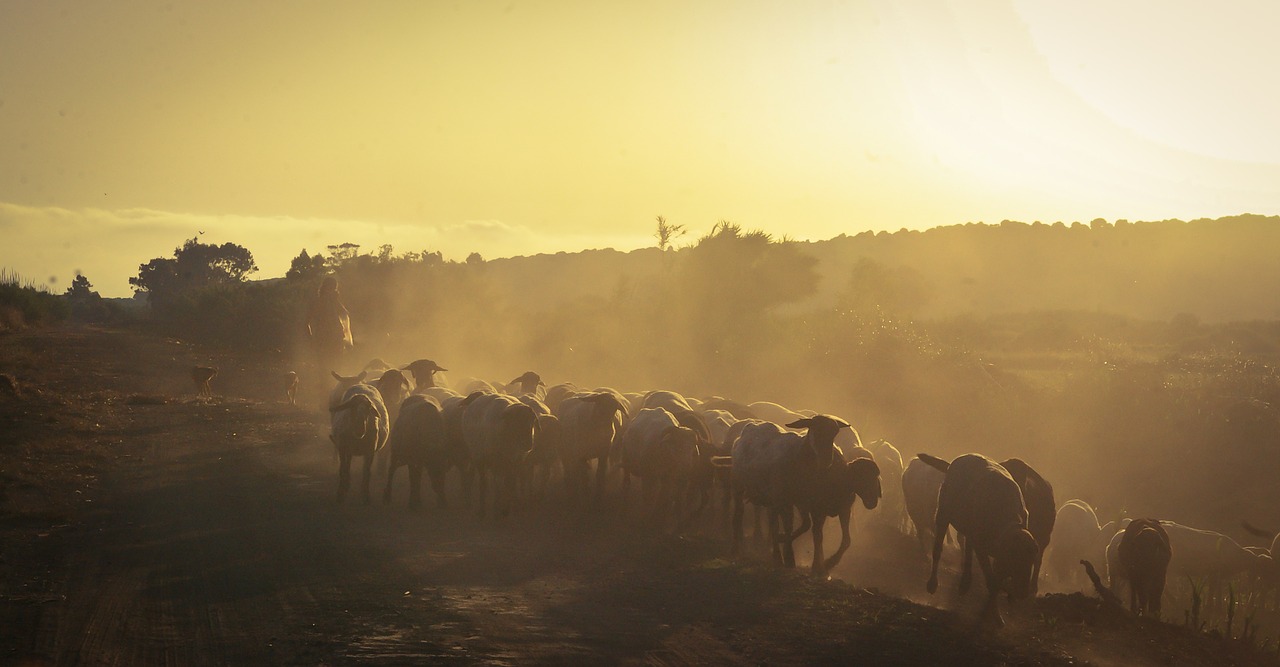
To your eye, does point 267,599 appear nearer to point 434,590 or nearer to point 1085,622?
point 434,590

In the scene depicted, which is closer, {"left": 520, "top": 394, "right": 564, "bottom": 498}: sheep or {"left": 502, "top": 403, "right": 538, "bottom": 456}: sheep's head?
{"left": 502, "top": 403, "right": 538, "bottom": 456}: sheep's head

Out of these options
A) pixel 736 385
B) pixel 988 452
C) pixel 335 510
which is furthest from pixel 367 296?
pixel 335 510

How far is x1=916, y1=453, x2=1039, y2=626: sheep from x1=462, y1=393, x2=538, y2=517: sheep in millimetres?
6205

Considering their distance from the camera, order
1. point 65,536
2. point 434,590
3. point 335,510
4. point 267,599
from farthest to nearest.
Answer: point 335,510, point 65,536, point 434,590, point 267,599

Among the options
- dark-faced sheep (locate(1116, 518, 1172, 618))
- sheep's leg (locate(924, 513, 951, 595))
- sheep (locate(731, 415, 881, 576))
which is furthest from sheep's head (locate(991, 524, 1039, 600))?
dark-faced sheep (locate(1116, 518, 1172, 618))

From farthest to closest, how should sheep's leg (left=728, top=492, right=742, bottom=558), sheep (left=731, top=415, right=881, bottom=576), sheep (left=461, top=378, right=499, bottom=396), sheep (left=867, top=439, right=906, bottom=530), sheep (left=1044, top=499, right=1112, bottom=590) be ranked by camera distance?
sheep (left=461, top=378, right=499, bottom=396) < sheep (left=867, top=439, right=906, bottom=530) < sheep (left=1044, top=499, right=1112, bottom=590) < sheep's leg (left=728, top=492, right=742, bottom=558) < sheep (left=731, top=415, right=881, bottom=576)

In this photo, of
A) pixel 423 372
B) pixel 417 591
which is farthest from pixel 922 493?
pixel 423 372

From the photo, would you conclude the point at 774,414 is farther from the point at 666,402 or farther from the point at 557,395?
the point at 557,395

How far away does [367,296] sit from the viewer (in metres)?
62.4

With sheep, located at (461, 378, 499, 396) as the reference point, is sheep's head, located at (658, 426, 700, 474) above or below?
below

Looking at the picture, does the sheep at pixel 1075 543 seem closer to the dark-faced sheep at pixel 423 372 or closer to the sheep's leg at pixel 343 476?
the sheep's leg at pixel 343 476

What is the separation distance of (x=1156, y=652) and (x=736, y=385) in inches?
1116

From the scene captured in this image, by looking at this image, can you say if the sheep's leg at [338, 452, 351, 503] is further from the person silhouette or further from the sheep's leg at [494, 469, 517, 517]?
the person silhouette

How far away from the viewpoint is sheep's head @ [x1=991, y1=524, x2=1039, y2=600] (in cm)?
1105
